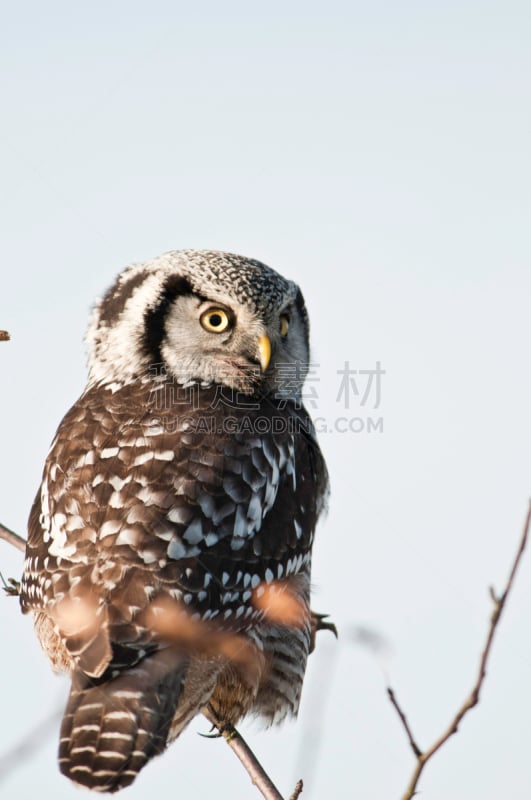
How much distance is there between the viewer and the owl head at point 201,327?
18.3 feet

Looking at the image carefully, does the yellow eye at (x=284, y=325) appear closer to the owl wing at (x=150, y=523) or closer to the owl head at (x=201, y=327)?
the owl head at (x=201, y=327)

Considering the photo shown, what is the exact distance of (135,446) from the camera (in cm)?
476

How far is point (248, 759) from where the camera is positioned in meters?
4.64

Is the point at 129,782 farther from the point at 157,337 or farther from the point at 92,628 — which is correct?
the point at 157,337

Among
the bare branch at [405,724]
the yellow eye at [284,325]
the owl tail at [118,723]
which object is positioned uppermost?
the yellow eye at [284,325]

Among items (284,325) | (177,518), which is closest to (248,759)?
(177,518)

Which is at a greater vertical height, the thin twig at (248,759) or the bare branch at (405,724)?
the bare branch at (405,724)

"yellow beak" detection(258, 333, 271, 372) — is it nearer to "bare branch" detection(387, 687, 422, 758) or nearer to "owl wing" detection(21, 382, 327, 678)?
"owl wing" detection(21, 382, 327, 678)

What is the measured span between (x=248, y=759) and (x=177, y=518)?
121 centimetres

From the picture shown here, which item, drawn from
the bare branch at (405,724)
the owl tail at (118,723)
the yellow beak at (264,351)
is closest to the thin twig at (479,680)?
the bare branch at (405,724)

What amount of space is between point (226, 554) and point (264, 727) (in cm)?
132

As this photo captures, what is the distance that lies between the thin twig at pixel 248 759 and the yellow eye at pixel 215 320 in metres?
2.07

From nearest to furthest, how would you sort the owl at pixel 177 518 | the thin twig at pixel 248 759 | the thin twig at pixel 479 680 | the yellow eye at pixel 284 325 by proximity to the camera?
the thin twig at pixel 479 680 < the owl at pixel 177 518 < the thin twig at pixel 248 759 < the yellow eye at pixel 284 325

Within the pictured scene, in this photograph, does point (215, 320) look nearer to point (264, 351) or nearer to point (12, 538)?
point (264, 351)
